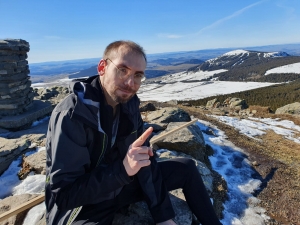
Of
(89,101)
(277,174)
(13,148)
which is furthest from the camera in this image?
(277,174)

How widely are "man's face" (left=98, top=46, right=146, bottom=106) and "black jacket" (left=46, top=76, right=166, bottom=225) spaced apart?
0.15 metres

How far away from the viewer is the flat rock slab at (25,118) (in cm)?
934

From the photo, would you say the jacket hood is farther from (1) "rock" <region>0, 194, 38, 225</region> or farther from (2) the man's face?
(1) "rock" <region>0, 194, 38, 225</region>

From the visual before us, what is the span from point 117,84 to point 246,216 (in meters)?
4.65

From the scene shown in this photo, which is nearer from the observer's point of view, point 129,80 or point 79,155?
point 79,155

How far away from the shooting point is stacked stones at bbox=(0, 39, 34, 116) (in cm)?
955

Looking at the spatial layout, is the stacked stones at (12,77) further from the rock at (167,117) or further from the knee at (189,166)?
the knee at (189,166)

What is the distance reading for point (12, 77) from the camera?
981cm

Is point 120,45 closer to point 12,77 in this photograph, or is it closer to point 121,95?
point 121,95

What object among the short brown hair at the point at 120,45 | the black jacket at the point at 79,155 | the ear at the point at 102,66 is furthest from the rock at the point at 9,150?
the short brown hair at the point at 120,45

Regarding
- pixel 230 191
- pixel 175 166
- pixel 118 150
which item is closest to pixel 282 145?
pixel 230 191

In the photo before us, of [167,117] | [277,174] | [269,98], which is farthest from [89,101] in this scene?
[269,98]

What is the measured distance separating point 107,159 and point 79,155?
0.70 m

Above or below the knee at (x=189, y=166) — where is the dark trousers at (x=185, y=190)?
below
